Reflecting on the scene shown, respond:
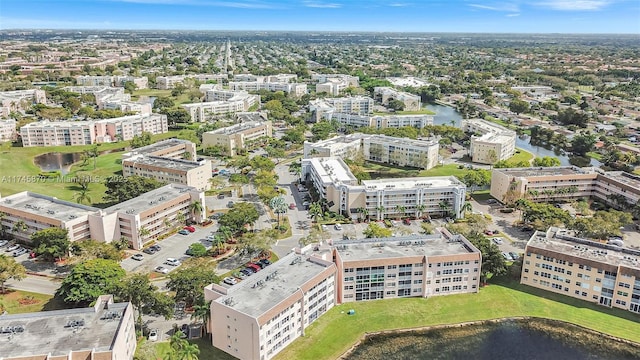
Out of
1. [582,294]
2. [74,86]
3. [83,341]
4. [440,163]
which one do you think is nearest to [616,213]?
[582,294]

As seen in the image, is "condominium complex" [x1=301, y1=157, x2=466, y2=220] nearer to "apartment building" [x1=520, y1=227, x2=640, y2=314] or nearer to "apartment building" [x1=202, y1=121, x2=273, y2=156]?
"apartment building" [x1=520, y1=227, x2=640, y2=314]

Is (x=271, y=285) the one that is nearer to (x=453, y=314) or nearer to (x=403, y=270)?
(x=403, y=270)

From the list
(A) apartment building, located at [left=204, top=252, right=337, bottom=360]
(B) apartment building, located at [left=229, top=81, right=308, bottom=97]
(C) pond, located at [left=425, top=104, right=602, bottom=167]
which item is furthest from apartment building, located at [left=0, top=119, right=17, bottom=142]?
(C) pond, located at [left=425, top=104, right=602, bottom=167]

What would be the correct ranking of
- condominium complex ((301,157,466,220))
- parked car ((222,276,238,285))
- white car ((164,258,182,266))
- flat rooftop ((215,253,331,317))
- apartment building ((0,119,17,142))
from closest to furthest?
flat rooftop ((215,253,331,317)), parked car ((222,276,238,285)), white car ((164,258,182,266)), condominium complex ((301,157,466,220)), apartment building ((0,119,17,142))

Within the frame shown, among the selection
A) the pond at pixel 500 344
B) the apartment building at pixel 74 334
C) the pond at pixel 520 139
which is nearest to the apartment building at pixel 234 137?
the pond at pixel 520 139

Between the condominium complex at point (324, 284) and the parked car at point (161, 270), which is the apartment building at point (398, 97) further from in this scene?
the parked car at point (161, 270)

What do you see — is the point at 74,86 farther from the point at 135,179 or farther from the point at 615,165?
the point at 615,165
